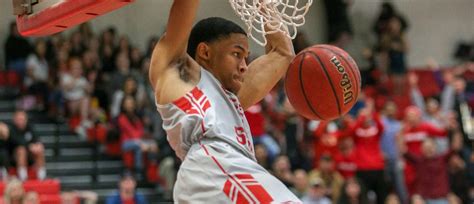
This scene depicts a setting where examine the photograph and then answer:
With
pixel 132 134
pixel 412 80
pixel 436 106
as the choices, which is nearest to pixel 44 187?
pixel 132 134

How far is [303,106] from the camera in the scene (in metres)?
4.26

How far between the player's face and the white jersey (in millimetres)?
54

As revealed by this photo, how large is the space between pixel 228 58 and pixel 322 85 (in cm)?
55

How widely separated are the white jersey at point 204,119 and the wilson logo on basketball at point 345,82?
1.85ft

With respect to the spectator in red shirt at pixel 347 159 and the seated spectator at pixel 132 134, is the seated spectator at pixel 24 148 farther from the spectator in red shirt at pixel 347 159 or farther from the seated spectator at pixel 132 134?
the spectator in red shirt at pixel 347 159

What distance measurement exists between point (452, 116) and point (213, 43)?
8.36m

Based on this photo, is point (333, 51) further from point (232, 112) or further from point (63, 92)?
point (63, 92)

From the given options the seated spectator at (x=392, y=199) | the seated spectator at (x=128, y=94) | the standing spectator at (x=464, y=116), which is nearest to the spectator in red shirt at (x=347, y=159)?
the seated spectator at (x=392, y=199)

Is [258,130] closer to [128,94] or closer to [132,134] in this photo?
[132,134]

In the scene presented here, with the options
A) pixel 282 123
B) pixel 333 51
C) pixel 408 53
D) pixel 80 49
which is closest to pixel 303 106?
pixel 333 51

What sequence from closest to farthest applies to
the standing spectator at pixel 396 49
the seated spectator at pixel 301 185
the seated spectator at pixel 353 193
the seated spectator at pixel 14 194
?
the seated spectator at pixel 14 194
the seated spectator at pixel 353 193
the seated spectator at pixel 301 185
the standing spectator at pixel 396 49

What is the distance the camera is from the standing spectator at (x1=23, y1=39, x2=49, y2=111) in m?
12.1

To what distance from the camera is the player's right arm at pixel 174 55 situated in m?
3.66

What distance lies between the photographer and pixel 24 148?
388 inches
